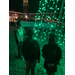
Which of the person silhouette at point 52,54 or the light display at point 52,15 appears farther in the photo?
the light display at point 52,15

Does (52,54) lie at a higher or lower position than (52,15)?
lower

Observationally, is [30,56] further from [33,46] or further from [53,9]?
[53,9]

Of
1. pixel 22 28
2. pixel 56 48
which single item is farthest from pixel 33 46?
pixel 22 28

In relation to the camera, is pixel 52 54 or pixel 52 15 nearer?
pixel 52 54

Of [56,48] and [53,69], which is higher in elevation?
[56,48]

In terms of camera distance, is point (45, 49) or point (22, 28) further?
point (22, 28)

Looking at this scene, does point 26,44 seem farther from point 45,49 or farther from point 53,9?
point 53,9

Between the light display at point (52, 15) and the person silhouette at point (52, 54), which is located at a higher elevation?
the light display at point (52, 15)

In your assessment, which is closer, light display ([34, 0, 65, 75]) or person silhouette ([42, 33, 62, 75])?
person silhouette ([42, 33, 62, 75])
